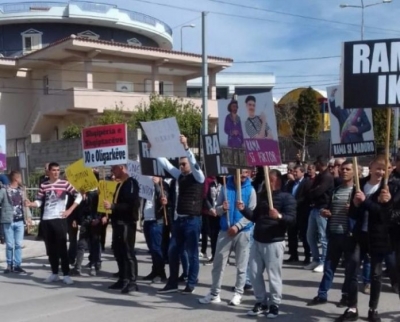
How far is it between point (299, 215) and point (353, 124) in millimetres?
4306

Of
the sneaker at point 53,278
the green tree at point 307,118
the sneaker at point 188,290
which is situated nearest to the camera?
the sneaker at point 188,290

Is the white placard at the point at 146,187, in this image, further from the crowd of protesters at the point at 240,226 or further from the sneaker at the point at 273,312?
the sneaker at the point at 273,312

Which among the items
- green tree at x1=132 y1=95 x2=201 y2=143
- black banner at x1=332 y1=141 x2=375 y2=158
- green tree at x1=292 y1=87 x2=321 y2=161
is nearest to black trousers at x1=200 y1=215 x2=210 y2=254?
black banner at x1=332 y1=141 x2=375 y2=158

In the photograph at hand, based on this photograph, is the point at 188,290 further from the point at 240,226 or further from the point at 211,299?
the point at 240,226

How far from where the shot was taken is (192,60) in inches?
1588

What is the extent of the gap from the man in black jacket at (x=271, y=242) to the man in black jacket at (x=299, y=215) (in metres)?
3.89

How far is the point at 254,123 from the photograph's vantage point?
8234mm

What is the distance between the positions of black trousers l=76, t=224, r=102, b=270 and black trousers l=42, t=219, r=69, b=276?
766 millimetres

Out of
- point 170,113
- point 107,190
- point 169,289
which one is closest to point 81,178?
point 107,190

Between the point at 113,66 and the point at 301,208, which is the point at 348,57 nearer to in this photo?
the point at 301,208

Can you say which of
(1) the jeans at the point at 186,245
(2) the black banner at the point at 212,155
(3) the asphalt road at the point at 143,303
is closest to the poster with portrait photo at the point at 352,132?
(2) the black banner at the point at 212,155

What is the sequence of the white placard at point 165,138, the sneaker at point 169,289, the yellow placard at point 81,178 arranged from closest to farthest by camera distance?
the white placard at point 165,138, the sneaker at point 169,289, the yellow placard at point 81,178

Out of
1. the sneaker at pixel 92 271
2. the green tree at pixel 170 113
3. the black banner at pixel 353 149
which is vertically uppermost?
the green tree at pixel 170 113

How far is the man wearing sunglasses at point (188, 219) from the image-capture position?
938 cm
